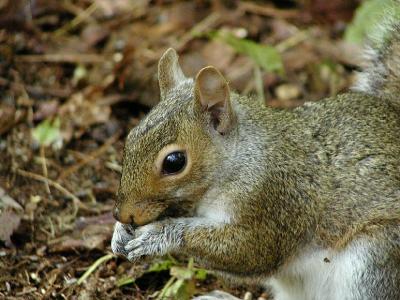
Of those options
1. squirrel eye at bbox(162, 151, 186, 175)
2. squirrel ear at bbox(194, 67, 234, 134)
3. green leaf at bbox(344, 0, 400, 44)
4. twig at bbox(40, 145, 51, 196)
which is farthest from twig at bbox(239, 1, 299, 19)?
squirrel eye at bbox(162, 151, 186, 175)

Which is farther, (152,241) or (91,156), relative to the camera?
(91,156)

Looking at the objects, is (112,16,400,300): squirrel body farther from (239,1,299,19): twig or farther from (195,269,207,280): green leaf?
(239,1,299,19): twig

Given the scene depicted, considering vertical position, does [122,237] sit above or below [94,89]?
above

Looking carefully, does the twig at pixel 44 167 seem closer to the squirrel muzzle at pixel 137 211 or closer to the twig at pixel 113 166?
Answer: the twig at pixel 113 166

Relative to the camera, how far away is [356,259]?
3.59 metres

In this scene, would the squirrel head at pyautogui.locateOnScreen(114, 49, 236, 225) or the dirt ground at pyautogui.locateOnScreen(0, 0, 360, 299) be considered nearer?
the squirrel head at pyautogui.locateOnScreen(114, 49, 236, 225)

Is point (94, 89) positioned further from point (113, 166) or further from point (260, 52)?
point (260, 52)

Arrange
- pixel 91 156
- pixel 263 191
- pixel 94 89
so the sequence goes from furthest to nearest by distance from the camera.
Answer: pixel 94 89 < pixel 91 156 < pixel 263 191

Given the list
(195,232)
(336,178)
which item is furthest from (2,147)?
(336,178)

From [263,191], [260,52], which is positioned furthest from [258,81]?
[263,191]

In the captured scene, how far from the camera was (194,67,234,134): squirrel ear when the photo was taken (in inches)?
137

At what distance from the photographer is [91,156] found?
519cm

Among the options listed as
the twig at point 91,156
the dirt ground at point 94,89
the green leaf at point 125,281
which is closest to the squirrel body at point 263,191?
the green leaf at point 125,281

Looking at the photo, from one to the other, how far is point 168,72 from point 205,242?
81 cm
